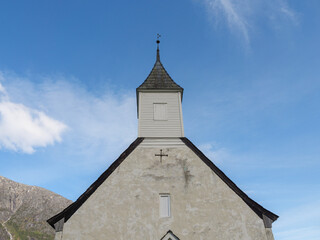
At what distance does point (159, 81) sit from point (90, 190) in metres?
7.53

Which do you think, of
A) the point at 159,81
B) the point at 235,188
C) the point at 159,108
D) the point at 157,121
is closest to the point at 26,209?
the point at 159,81

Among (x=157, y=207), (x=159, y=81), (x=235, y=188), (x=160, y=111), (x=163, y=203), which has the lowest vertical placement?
(x=157, y=207)

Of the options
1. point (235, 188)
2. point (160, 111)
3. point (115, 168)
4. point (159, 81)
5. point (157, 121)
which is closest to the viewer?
point (235, 188)

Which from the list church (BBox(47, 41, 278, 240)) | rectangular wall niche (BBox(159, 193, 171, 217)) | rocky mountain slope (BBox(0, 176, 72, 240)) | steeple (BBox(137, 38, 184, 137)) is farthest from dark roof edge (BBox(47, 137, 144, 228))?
rocky mountain slope (BBox(0, 176, 72, 240))

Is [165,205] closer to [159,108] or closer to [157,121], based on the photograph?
[157,121]

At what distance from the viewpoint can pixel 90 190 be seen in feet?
37.6

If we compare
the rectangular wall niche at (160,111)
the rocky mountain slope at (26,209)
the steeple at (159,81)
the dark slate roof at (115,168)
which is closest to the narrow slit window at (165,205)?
the dark slate roof at (115,168)

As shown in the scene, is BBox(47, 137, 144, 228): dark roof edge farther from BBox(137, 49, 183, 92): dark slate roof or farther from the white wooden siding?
BBox(137, 49, 183, 92): dark slate roof

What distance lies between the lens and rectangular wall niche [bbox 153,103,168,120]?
14.4m

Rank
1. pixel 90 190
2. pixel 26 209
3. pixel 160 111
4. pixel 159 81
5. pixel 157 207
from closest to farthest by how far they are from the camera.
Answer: pixel 157 207 < pixel 90 190 < pixel 160 111 < pixel 159 81 < pixel 26 209

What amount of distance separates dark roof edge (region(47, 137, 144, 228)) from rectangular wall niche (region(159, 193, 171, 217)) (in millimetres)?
2491

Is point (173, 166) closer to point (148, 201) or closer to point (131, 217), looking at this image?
point (148, 201)

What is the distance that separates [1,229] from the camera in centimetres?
9775

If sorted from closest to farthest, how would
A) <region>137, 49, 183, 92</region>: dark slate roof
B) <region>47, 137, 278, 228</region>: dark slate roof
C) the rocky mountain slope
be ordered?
<region>47, 137, 278, 228</region>: dark slate roof, <region>137, 49, 183, 92</region>: dark slate roof, the rocky mountain slope
